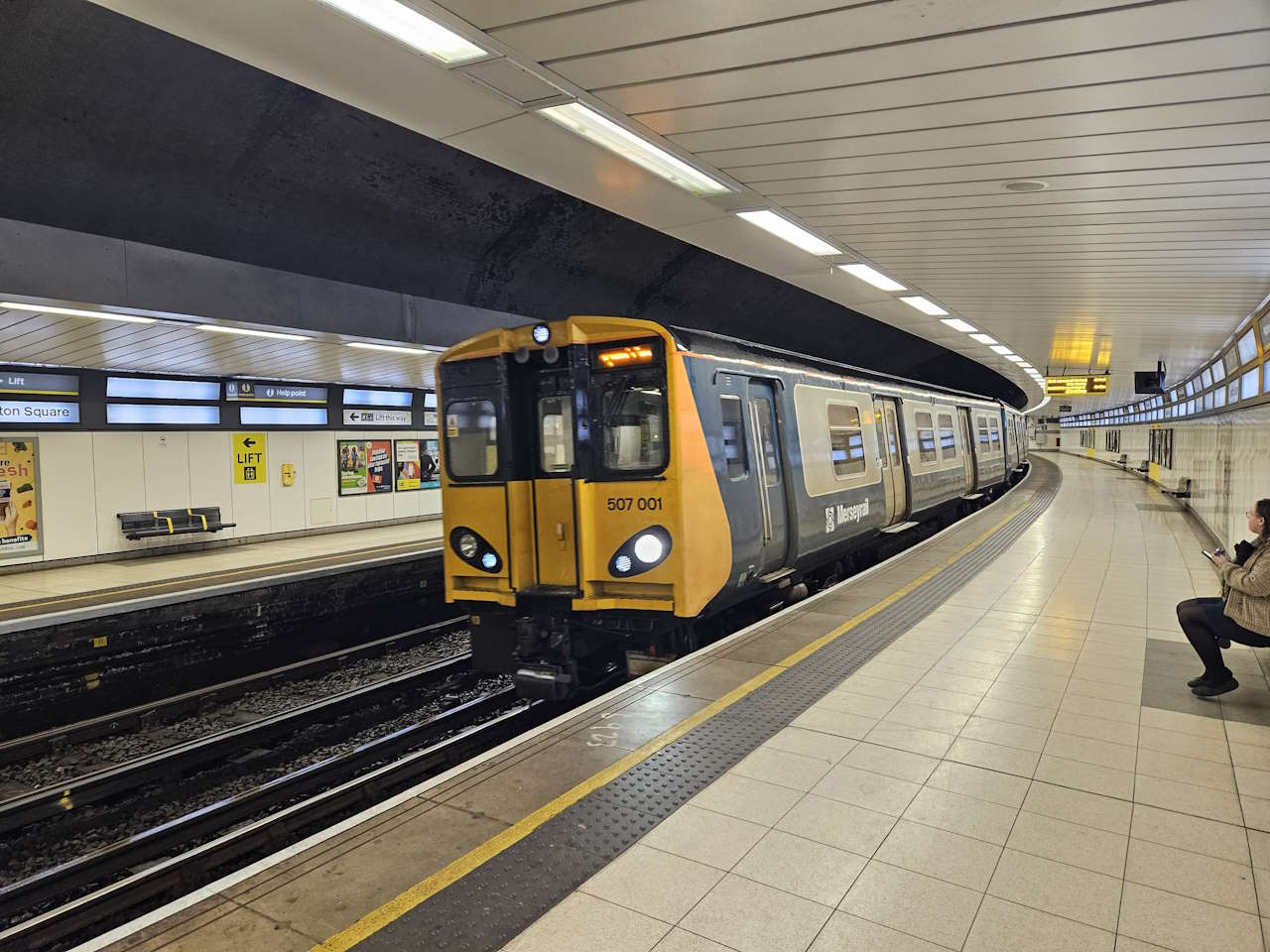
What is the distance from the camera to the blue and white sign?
34.0ft

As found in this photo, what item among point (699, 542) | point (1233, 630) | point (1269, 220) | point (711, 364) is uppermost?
point (1269, 220)

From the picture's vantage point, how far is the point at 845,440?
8516 millimetres

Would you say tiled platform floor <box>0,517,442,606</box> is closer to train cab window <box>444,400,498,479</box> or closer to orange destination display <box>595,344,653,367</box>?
train cab window <box>444,400,498,479</box>

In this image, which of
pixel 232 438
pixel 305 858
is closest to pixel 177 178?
pixel 305 858

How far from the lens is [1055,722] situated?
14.5 ft

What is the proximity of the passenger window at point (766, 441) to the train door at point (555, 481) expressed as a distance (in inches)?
63.5

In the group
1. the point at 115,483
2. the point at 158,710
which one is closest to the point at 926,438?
the point at 158,710

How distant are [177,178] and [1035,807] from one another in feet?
26.0

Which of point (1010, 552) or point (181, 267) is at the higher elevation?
point (181, 267)

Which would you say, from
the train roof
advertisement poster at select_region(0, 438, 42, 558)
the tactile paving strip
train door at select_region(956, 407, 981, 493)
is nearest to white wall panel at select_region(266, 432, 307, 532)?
Answer: advertisement poster at select_region(0, 438, 42, 558)

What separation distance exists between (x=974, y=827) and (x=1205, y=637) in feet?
8.51

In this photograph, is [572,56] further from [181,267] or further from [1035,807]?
[181,267]

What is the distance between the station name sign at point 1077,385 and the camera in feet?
64.4

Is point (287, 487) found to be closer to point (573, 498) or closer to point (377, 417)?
point (377, 417)
